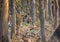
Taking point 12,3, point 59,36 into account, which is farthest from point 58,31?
point 12,3

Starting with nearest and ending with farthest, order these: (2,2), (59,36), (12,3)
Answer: (59,36) → (2,2) → (12,3)

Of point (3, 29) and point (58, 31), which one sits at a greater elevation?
point (58, 31)

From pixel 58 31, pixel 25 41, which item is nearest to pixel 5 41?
pixel 25 41

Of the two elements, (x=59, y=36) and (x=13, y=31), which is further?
(x=13, y=31)

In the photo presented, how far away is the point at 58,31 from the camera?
247 cm

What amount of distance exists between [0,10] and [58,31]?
535cm

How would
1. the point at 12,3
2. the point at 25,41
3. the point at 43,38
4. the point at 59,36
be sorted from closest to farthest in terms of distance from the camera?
the point at 59,36, the point at 43,38, the point at 12,3, the point at 25,41

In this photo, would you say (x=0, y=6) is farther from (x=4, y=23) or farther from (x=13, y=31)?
(x=13, y=31)

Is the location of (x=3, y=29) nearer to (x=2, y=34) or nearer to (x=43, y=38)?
(x=2, y=34)

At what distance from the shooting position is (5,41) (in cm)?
752

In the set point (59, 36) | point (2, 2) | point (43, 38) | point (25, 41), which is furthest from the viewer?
point (25, 41)

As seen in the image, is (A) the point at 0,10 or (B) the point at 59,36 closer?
(B) the point at 59,36

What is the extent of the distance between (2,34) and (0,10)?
922mm

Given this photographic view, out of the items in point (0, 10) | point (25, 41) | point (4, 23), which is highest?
point (0, 10)
